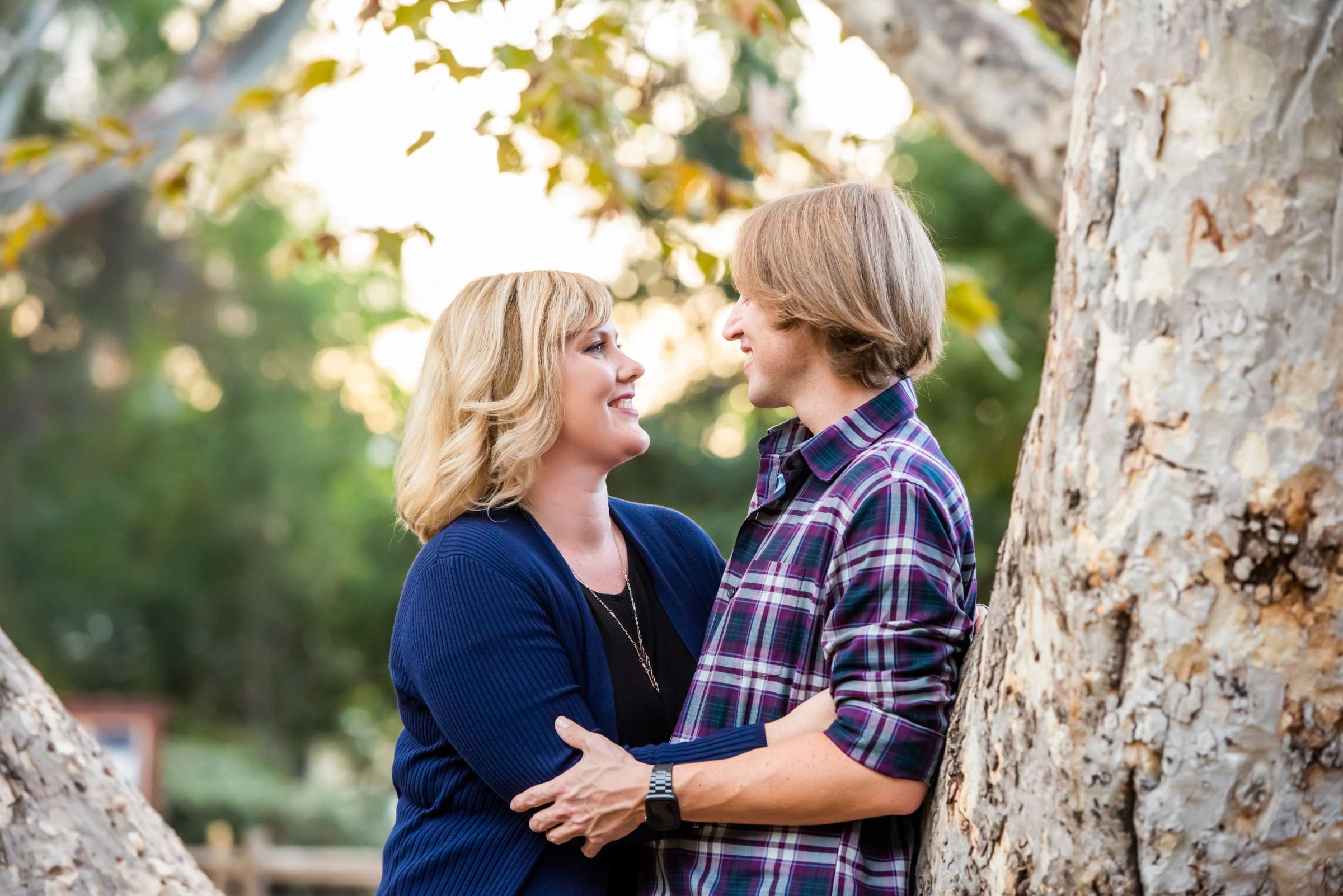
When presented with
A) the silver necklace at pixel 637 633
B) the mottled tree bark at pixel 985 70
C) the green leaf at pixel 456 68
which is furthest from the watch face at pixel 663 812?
the green leaf at pixel 456 68

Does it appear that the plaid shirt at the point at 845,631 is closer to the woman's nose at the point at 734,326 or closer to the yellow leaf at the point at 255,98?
the woman's nose at the point at 734,326

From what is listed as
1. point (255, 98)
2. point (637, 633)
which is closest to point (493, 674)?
point (637, 633)

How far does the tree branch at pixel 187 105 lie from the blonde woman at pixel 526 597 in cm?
616

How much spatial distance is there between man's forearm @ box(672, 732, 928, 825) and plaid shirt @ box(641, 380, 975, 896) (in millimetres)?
26

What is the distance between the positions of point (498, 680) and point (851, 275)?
0.85 m

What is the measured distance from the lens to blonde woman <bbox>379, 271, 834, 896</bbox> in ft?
6.67

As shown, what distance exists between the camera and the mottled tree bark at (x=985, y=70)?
3.44m

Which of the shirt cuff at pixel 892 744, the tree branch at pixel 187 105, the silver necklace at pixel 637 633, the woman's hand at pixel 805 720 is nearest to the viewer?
the shirt cuff at pixel 892 744

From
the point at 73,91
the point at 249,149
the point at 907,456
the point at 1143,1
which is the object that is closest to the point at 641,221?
the point at 249,149

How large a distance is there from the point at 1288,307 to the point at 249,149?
166 inches

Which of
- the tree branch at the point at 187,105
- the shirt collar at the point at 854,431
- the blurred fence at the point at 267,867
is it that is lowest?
the blurred fence at the point at 267,867

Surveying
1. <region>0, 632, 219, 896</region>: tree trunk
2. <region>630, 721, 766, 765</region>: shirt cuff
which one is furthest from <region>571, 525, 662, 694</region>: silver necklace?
<region>0, 632, 219, 896</region>: tree trunk

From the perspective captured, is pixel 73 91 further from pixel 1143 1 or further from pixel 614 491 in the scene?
pixel 1143 1

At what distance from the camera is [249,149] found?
4.73 m
